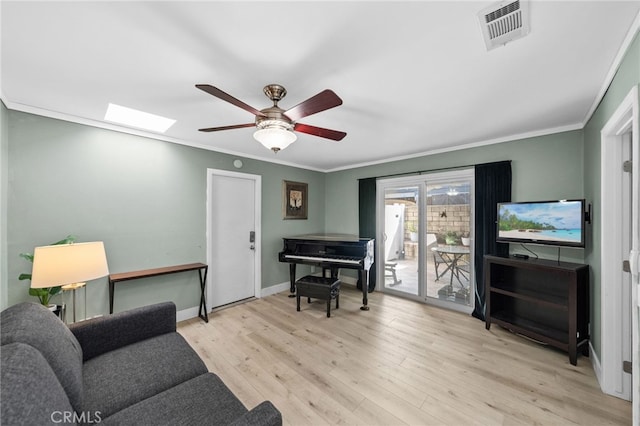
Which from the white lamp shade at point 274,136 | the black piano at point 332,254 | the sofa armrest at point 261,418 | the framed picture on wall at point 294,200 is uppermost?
the white lamp shade at point 274,136

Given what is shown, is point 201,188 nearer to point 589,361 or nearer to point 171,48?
point 171,48

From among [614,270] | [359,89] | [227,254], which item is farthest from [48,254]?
[614,270]

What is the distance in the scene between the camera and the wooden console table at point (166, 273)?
108 inches

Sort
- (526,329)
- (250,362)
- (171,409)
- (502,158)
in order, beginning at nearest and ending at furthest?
(171,409) → (250,362) → (526,329) → (502,158)

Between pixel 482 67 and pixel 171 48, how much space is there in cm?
209

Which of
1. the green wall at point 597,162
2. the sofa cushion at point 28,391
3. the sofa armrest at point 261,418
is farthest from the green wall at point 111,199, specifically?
the green wall at point 597,162

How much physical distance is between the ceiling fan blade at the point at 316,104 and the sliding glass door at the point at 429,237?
293 cm

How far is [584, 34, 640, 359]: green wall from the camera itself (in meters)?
1.63

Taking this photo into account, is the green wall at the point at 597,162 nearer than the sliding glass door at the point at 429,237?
Yes

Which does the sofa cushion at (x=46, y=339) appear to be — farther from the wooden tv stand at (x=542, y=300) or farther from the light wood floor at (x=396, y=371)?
the wooden tv stand at (x=542, y=300)

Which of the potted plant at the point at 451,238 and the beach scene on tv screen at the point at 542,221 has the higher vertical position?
the beach scene on tv screen at the point at 542,221

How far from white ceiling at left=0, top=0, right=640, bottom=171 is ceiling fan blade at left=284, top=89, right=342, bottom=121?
30 centimetres

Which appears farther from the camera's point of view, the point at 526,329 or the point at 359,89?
the point at 526,329

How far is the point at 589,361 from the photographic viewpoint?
2.47 m
